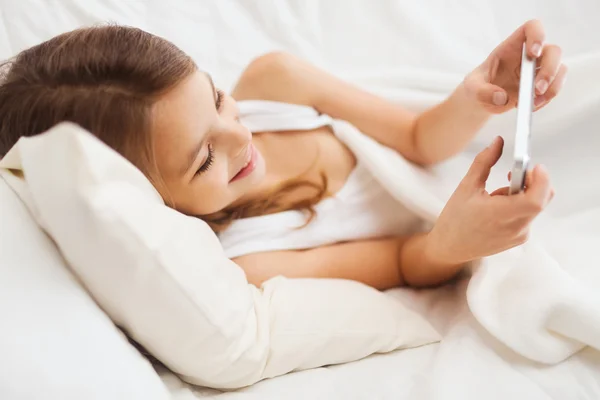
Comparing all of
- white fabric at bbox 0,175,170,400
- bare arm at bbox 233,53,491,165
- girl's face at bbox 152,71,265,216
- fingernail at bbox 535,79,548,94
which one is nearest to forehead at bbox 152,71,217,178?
girl's face at bbox 152,71,265,216

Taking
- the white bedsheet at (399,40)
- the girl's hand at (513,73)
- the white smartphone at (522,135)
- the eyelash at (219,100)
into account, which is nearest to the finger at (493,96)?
the girl's hand at (513,73)

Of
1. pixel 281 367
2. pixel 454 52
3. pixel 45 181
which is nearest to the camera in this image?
pixel 45 181

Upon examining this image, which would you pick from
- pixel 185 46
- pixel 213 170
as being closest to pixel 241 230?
pixel 213 170

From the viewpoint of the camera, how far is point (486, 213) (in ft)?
2.14

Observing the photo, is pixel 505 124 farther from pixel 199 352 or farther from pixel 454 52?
pixel 199 352

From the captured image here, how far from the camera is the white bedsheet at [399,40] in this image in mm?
913

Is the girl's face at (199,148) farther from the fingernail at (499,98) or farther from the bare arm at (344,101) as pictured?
the fingernail at (499,98)

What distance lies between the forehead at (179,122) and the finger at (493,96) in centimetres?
34

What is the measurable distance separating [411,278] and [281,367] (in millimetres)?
277

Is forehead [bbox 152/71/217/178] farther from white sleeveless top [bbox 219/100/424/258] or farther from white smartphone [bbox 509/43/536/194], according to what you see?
white smartphone [bbox 509/43/536/194]

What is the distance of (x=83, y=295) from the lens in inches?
22.7

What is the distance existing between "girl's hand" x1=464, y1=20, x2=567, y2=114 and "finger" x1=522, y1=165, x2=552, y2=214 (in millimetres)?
168

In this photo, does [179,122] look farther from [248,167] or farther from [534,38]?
[534,38]

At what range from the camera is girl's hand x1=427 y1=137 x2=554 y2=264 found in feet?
1.95
